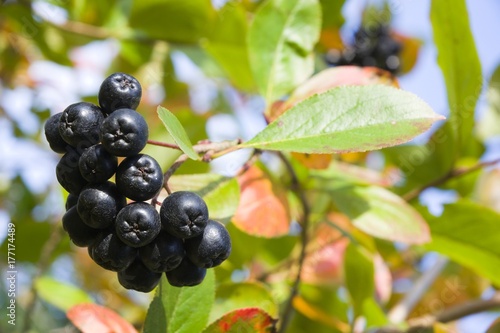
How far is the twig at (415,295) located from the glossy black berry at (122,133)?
99cm

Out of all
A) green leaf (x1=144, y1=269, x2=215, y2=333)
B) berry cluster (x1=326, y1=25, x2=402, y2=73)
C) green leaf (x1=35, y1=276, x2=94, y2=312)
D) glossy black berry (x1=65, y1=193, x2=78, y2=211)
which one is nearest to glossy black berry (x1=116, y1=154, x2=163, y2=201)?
glossy black berry (x1=65, y1=193, x2=78, y2=211)

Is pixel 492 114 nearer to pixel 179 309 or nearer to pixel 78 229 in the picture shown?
pixel 179 309

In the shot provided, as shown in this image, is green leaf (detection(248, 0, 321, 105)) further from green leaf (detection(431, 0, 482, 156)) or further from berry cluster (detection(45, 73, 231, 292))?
berry cluster (detection(45, 73, 231, 292))

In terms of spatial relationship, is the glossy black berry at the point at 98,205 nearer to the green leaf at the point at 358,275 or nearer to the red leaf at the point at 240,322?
the red leaf at the point at 240,322

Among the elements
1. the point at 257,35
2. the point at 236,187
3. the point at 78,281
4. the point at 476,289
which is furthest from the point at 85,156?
the point at 78,281

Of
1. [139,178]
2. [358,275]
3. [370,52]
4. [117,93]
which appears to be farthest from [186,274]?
[370,52]

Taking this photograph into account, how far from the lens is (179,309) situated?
98cm

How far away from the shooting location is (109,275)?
7.59ft

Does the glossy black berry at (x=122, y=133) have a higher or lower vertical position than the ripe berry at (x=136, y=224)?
higher

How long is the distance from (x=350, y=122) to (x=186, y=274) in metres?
0.34

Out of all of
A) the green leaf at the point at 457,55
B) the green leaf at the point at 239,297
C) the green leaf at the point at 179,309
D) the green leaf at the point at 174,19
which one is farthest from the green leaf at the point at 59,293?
the green leaf at the point at 457,55

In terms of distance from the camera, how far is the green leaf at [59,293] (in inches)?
60.9

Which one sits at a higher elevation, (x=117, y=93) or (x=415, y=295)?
(x=117, y=93)

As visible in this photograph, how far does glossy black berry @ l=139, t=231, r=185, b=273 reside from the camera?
0.84 m
